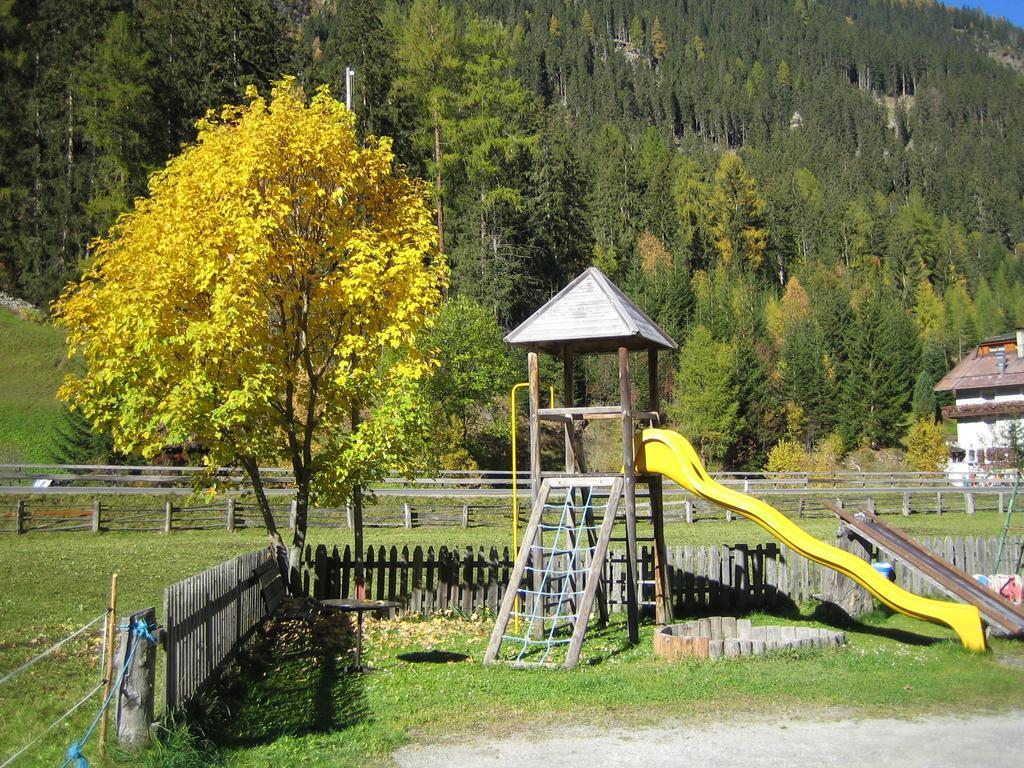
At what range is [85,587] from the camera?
15938 millimetres

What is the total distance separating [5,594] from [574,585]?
9445mm

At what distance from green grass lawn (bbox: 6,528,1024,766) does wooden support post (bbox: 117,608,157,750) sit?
11.0 inches

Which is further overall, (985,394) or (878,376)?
(878,376)

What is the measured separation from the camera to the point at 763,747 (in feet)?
25.2

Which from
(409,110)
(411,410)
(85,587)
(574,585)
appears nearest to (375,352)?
(411,410)

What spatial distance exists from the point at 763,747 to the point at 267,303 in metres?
9.18

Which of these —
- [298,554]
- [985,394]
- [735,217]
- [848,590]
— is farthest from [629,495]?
[735,217]

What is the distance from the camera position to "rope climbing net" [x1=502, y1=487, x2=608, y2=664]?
482 inches

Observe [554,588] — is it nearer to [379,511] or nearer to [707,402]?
[379,511]

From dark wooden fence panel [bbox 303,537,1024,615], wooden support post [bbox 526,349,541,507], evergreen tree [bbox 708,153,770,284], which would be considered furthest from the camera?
evergreen tree [bbox 708,153,770,284]

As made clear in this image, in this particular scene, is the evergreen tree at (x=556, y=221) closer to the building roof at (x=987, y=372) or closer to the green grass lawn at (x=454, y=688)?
the building roof at (x=987, y=372)

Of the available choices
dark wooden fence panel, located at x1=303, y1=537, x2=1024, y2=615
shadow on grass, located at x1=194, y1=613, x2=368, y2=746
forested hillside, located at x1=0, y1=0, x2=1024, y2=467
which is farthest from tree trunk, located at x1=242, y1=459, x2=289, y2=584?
forested hillside, located at x1=0, y1=0, x2=1024, y2=467

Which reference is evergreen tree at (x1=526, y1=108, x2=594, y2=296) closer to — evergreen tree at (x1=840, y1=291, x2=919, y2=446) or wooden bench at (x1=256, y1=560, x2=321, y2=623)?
evergreen tree at (x1=840, y1=291, x2=919, y2=446)

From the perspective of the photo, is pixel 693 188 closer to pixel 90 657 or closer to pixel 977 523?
pixel 977 523
